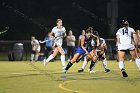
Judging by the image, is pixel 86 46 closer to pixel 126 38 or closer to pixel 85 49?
pixel 85 49

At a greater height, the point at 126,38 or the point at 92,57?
the point at 126,38

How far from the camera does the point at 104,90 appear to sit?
41.5 feet

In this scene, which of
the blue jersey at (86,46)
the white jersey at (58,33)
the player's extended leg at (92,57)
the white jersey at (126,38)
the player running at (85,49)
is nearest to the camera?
the white jersey at (126,38)

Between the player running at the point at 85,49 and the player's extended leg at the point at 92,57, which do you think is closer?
the player running at the point at 85,49

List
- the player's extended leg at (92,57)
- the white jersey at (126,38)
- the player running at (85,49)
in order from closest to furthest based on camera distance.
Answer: the white jersey at (126,38) → the player running at (85,49) → the player's extended leg at (92,57)

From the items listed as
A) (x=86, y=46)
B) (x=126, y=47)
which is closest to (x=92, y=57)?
(x=86, y=46)

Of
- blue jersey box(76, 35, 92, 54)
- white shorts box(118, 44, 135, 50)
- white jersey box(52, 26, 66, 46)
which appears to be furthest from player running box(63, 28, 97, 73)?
white shorts box(118, 44, 135, 50)

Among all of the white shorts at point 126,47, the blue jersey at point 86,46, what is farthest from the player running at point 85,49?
the white shorts at point 126,47

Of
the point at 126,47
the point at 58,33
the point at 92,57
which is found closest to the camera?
the point at 126,47

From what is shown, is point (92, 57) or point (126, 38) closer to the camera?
point (126, 38)

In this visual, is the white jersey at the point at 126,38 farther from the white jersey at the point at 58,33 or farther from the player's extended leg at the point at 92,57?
the white jersey at the point at 58,33

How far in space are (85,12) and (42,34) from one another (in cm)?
613

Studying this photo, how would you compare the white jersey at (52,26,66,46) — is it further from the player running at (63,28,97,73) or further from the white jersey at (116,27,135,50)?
the white jersey at (116,27,135,50)

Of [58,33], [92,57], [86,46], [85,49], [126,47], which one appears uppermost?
[58,33]
